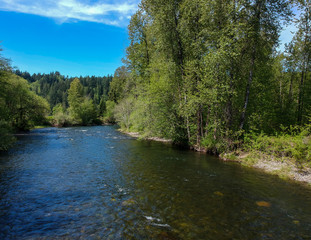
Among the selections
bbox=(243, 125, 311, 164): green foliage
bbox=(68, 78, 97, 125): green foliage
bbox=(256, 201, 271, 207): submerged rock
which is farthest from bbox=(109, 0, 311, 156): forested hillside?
bbox=(68, 78, 97, 125): green foliage

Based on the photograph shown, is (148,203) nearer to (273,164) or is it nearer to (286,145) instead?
(273,164)

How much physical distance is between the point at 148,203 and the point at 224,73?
14.1 m

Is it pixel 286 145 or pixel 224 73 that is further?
pixel 224 73

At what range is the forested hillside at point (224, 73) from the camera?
17734 mm

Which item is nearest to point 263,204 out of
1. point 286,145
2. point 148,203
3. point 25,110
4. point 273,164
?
point 148,203

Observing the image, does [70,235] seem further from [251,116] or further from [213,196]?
[251,116]

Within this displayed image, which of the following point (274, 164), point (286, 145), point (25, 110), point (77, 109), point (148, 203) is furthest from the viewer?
point (77, 109)

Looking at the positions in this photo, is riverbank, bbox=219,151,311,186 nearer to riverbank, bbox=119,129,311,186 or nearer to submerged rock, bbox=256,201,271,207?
riverbank, bbox=119,129,311,186

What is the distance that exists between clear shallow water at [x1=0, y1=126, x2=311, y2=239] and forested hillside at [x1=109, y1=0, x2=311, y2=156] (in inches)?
261

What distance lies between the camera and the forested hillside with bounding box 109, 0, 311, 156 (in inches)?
698

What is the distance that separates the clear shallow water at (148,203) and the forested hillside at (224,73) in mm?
6625

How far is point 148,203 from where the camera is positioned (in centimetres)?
925

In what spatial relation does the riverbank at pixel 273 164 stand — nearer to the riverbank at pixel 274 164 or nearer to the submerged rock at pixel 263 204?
the riverbank at pixel 274 164

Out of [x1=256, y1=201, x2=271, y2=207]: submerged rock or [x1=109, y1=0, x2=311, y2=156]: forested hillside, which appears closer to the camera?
[x1=256, y1=201, x2=271, y2=207]: submerged rock
